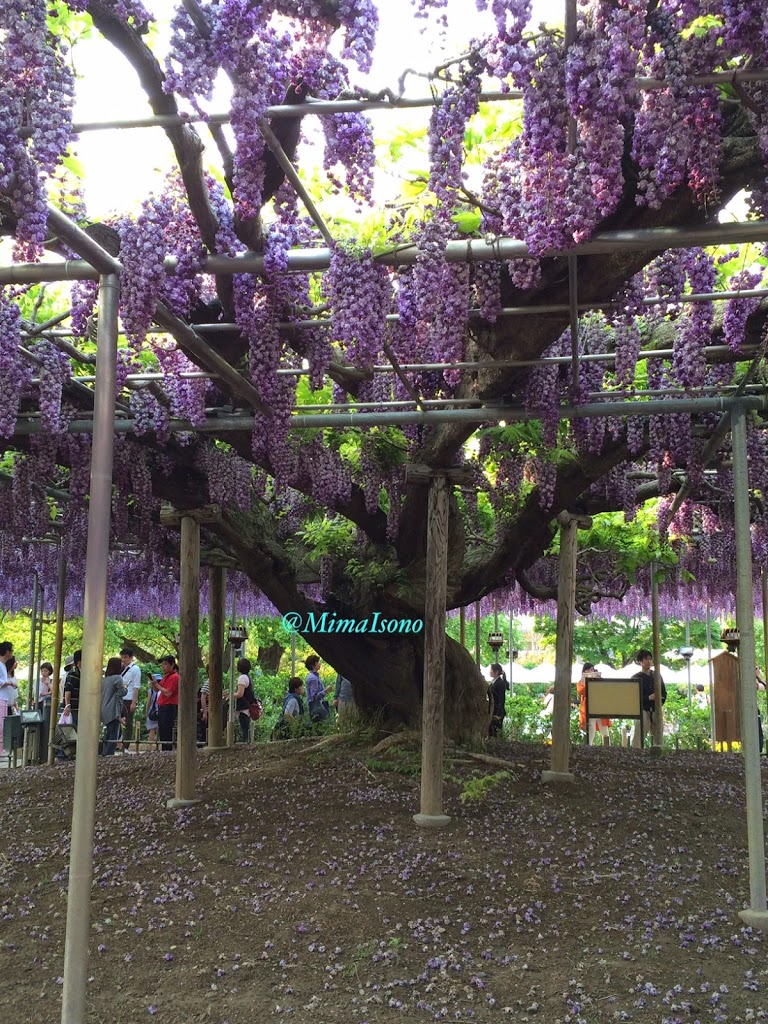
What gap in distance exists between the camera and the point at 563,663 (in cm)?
Result: 689

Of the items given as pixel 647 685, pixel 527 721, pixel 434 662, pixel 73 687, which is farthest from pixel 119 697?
pixel 527 721

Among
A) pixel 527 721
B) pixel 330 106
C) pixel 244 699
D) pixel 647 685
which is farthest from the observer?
pixel 527 721

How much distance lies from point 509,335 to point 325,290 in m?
0.85

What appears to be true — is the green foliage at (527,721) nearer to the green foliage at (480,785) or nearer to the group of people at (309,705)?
the group of people at (309,705)

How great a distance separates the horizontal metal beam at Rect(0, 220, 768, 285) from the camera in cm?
286

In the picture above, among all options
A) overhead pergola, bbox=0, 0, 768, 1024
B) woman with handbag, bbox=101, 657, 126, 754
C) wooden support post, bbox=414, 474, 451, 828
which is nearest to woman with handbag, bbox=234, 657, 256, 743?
woman with handbag, bbox=101, 657, 126, 754

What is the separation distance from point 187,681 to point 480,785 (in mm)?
2054

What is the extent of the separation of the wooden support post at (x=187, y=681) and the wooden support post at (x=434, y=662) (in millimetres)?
1594

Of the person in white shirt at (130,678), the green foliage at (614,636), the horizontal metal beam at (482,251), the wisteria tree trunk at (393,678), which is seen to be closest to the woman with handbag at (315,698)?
the person in white shirt at (130,678)

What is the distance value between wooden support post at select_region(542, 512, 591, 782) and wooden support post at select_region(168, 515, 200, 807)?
2.52 metres

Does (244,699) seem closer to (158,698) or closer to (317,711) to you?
(158,698)

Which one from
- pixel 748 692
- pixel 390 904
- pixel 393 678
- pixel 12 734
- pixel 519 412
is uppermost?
pixel 519 412

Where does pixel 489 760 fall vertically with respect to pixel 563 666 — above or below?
below

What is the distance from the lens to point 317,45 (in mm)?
2637
